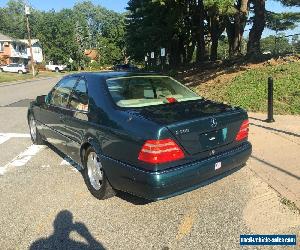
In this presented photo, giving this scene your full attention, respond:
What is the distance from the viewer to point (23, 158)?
24.3 ft

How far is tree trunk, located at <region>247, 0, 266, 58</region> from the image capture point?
18.6 meters

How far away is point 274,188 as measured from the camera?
5336 mm

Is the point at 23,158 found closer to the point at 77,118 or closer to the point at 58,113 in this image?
the point at 58,113

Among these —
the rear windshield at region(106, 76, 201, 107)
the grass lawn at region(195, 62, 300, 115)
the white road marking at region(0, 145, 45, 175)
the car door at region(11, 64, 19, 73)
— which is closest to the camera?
the rear windshield at region(106, 76, 201, 107)

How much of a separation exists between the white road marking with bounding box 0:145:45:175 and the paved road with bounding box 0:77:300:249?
617 mm

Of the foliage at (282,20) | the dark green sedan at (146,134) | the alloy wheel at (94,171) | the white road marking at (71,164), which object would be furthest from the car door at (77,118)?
the foliage at (282,20)

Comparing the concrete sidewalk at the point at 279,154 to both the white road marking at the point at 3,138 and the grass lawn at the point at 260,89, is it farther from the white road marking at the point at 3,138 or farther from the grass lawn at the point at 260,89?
the white road marking at the point at 3,138

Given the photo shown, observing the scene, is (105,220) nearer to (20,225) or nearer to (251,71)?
(20,225)

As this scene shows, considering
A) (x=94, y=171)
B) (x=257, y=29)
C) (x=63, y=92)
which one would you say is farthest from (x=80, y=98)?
(x=257, y=29)

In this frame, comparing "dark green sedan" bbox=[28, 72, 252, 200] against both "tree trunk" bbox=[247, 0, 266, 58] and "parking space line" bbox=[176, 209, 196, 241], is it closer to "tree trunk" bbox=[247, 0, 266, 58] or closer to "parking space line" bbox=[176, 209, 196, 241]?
"parking space line" bbox=[176, 209, 196, 241]

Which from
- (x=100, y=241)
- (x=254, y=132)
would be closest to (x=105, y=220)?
(x=100, y=241)

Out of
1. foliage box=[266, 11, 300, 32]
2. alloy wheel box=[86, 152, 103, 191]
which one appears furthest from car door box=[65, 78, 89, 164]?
foliage box=[266, 11, 300, 32]

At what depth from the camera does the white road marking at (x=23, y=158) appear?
6888 mm

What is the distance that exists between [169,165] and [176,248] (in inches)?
33.2
